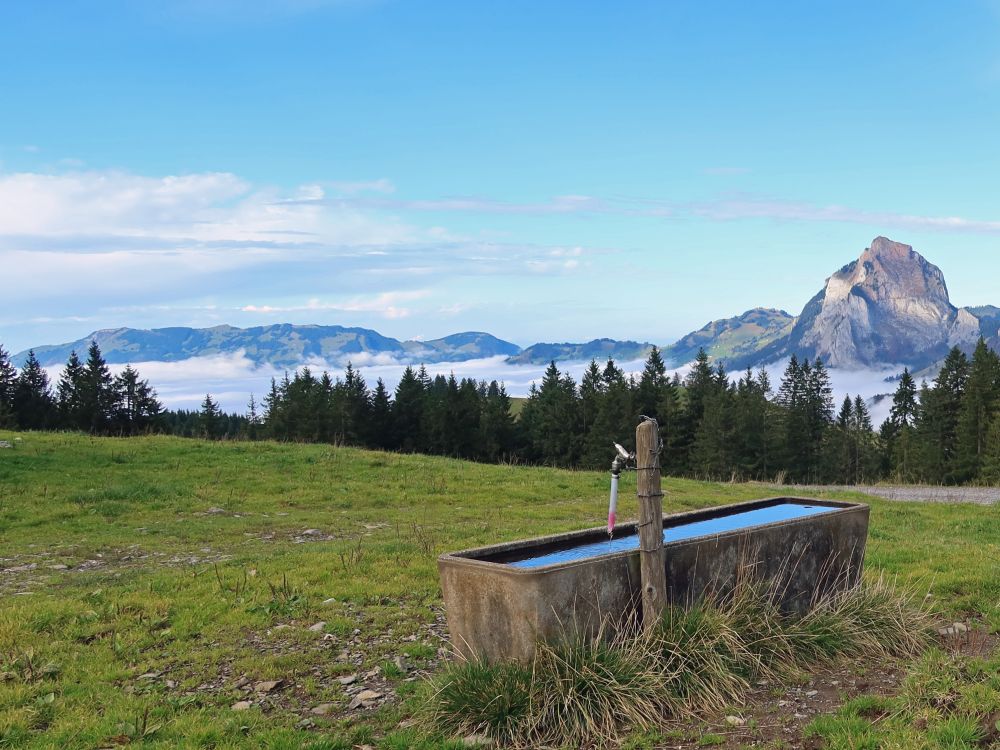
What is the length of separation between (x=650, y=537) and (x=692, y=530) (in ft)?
7.76

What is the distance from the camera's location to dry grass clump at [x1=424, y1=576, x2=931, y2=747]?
6.34 m

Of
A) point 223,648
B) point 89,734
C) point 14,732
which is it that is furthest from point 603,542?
point 14,732

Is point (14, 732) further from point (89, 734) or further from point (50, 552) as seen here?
point (50, 552)

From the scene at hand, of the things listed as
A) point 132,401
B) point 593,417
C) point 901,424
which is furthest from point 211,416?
point 901,424

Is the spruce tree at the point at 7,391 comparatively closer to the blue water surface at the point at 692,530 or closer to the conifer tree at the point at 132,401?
the conifer tree at the point at 132,401

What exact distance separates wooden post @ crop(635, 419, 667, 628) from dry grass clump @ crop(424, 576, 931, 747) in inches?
7.0

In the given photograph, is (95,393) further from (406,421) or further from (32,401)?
(406,421)

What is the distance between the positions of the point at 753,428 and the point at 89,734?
262ft

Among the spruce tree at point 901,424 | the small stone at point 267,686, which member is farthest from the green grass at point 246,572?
the spruce tree at point 901,424

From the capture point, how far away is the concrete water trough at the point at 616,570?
6.65 metres

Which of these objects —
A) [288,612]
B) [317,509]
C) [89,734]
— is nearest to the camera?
[89,734]

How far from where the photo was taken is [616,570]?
7.20 m

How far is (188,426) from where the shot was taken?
424 feet

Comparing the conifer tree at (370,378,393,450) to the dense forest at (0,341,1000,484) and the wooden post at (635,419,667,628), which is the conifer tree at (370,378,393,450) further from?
the wooden post at (635,419,667,628)
